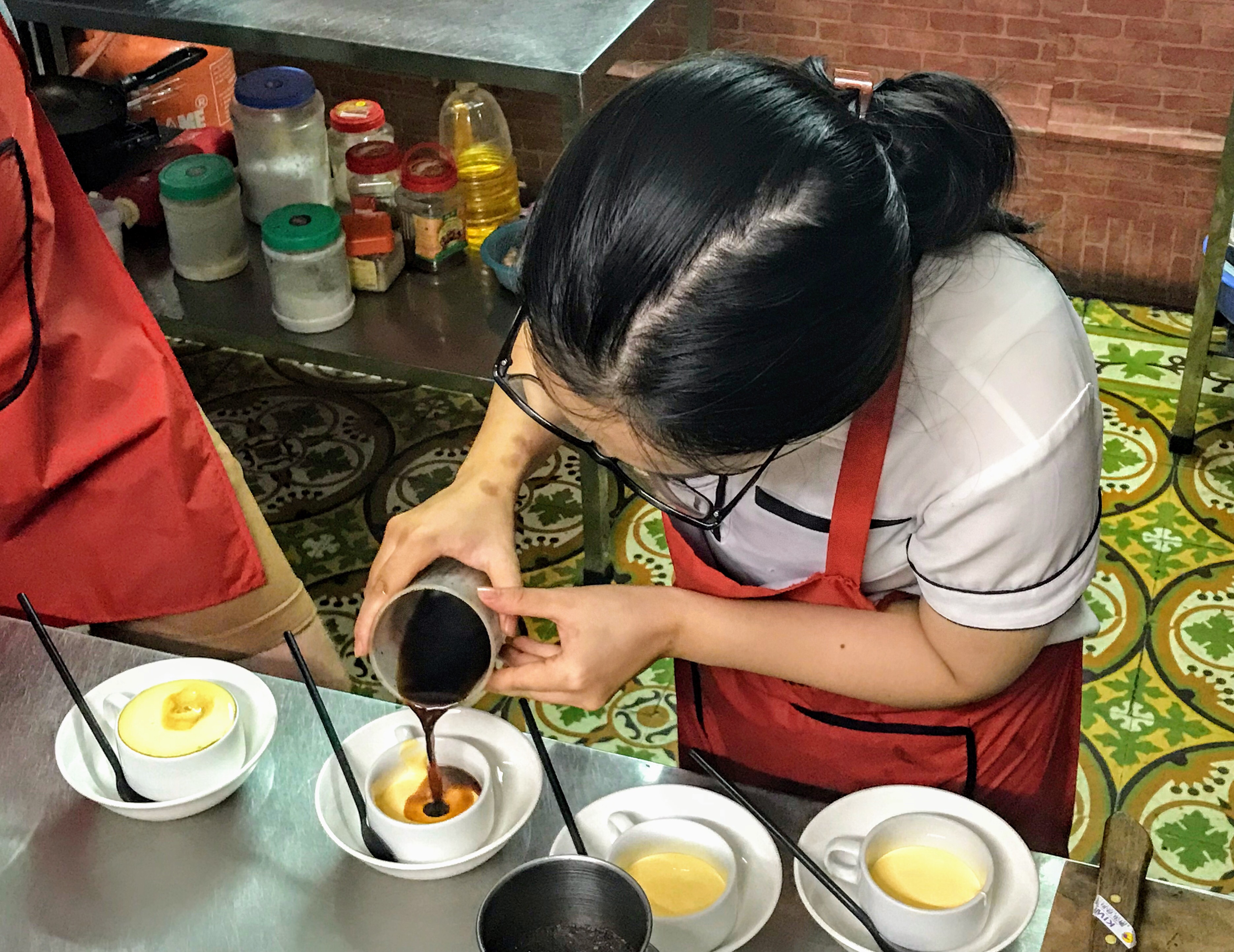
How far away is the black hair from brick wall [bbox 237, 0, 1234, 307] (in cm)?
211

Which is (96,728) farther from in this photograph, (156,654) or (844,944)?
(844,944)

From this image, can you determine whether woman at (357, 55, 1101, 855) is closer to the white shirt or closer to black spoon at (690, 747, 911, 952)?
the white shirt

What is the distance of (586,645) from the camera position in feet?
3.63

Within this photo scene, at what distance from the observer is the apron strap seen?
3.52 feet

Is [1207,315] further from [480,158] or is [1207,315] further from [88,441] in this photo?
[88,441]

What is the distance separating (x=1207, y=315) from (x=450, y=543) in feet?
6.54

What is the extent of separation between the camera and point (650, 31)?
3.28 m

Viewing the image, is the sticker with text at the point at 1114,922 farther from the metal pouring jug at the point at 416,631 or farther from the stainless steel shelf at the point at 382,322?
the stainless steel shelf at the point at 382,322

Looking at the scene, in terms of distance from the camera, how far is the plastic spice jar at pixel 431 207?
7.91 feet

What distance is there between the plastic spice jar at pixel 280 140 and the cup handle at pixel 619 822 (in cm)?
177

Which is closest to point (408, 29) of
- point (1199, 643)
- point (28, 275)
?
point (28, 275)

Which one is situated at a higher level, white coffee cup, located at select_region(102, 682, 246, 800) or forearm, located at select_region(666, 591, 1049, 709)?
forearm, located at select_region(666, 591, 1049, 709)

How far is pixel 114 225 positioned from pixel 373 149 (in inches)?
19.5

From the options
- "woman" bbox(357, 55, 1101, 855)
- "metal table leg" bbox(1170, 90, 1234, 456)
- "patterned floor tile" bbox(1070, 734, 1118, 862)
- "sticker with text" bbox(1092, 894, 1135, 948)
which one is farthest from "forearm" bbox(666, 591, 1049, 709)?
"metal table leg" bbox(1170, 90, 1234, 456)
